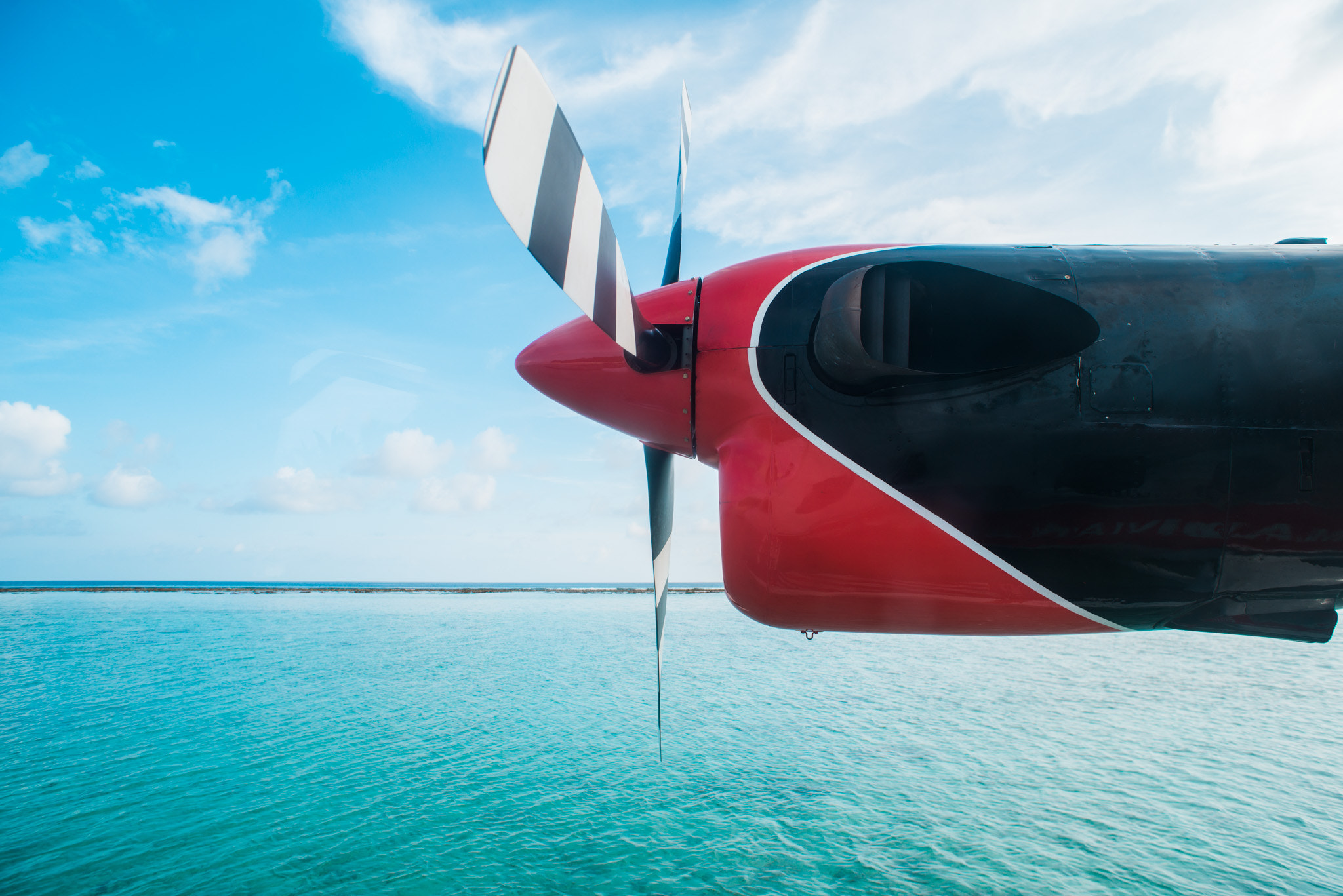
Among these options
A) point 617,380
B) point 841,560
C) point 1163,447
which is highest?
point 617,380

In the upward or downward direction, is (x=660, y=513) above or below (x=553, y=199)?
below

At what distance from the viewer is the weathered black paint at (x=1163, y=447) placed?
2807 mm

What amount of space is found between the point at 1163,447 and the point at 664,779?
11719 millimetres

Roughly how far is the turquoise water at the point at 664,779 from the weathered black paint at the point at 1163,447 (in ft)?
22.8

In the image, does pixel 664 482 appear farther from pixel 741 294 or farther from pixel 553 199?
pixel 553 199

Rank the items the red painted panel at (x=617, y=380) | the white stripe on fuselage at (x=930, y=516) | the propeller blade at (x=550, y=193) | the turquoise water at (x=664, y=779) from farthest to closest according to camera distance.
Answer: the turquoise water at (x=664, y=779) → the red painted panel at (x=617, y=380) → the white stripe on fuselage at (x=930, y=516) → the propeller blade at (x=550, y=193)

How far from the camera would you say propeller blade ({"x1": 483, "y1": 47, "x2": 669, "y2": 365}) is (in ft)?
7.29

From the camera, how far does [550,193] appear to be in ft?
8.32

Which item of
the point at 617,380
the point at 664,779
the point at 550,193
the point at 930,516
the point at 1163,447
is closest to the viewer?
the point at 550,193

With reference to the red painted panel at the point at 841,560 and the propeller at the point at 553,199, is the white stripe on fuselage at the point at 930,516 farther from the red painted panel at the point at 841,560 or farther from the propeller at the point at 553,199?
the propeller at the point at 553,199

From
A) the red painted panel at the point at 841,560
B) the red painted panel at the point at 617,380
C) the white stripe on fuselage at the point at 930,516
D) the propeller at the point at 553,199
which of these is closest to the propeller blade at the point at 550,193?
the propeller at the point at 553,199

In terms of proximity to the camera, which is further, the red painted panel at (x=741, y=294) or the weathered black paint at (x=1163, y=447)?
the red painted panel at (x=741, y=294)

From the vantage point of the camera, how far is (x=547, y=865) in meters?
8.08

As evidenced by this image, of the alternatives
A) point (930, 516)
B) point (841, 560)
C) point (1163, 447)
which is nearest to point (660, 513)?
point (841, 560)
